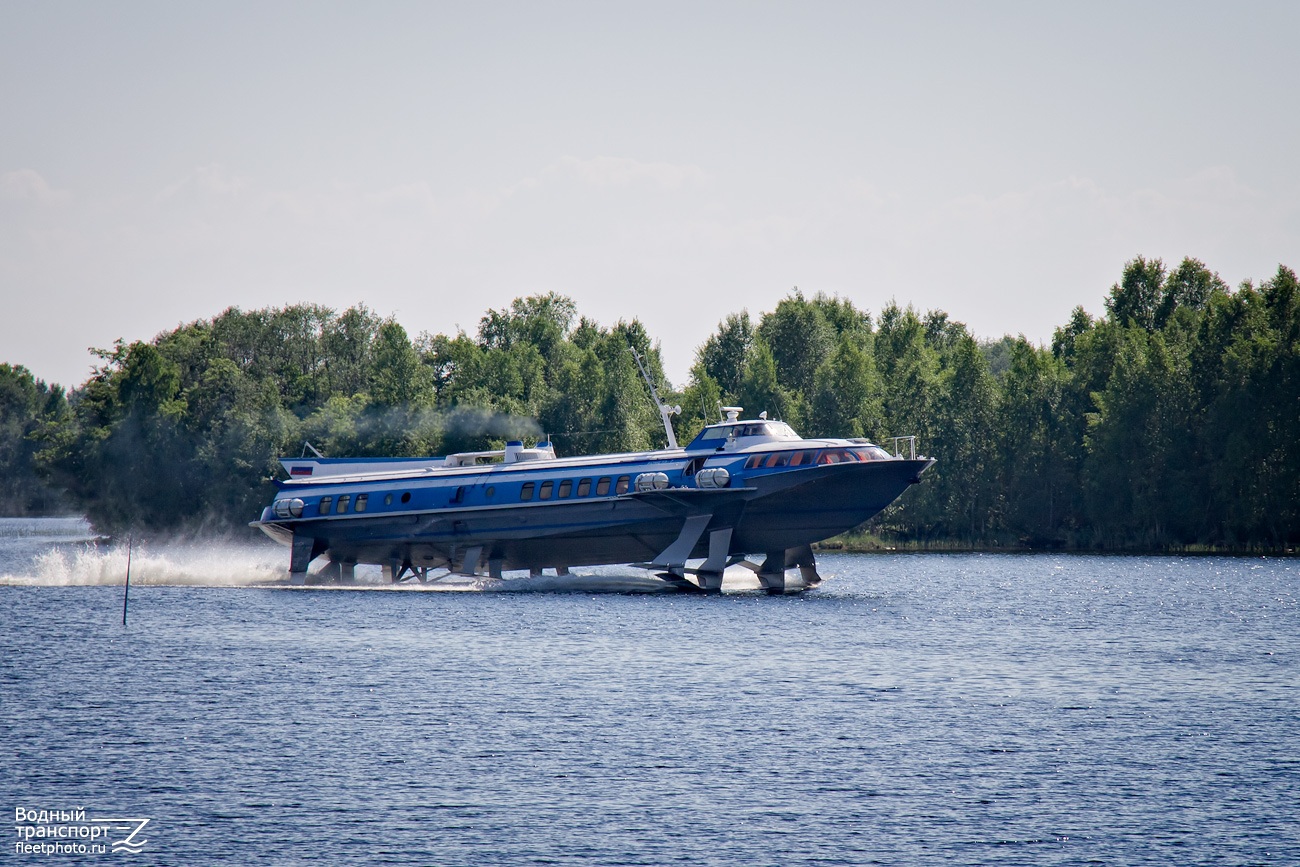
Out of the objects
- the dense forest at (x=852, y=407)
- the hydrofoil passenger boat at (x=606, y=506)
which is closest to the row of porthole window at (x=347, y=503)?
the hydrofoil passenger boat at (x=606, y=506)

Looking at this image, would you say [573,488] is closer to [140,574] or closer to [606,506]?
[606,506]

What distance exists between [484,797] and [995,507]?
85970 mm

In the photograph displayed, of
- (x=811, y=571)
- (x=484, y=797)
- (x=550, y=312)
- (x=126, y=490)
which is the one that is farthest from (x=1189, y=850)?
(x=550, y=312)

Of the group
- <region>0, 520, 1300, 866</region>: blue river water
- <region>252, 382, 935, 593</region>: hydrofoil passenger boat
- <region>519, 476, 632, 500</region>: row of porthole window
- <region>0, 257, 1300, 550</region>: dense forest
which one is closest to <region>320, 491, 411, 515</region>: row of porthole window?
<region>252, 382, 935, 593</region>: hydrofoil passenger boat

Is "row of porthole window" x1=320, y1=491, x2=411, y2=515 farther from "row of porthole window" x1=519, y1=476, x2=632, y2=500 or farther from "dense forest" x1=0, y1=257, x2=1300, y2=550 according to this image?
"dense forest" x1=0, y1=257, x2=1300, y2=550

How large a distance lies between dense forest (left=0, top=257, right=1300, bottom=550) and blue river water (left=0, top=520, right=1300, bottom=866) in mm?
39067

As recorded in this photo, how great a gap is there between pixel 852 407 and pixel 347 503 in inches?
2477

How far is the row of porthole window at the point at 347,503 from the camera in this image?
5784cm

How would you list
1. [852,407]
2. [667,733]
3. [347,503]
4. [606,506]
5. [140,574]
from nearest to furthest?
[667,733] → [606,506] → [347,503] → [140,574] → [852,407]

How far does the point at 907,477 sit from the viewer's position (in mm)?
51844

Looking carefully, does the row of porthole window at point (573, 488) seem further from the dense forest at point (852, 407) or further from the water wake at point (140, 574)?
the dense forest at point (852, 407)

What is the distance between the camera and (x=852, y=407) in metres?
113

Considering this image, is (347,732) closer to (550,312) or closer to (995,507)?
(995,507)

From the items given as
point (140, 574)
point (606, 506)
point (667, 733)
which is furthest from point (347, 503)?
point (667, 733)
